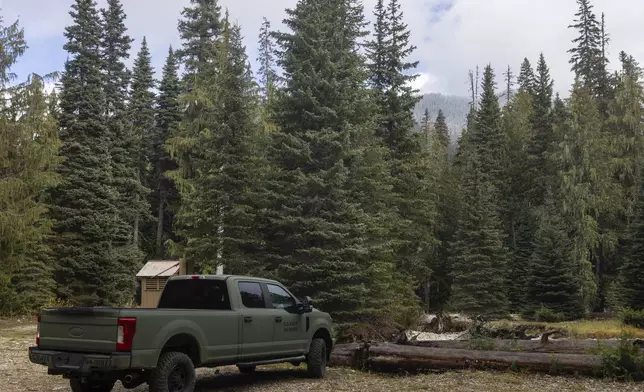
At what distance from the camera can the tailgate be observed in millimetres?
7355

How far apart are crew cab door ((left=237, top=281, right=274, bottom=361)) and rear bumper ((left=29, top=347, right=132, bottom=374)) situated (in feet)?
8.06

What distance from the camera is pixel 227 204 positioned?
60.6 feet

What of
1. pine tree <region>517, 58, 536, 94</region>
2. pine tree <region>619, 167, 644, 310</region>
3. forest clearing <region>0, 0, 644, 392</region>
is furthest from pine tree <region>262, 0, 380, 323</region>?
pine tree <region>517, 58, 536, 94</region>

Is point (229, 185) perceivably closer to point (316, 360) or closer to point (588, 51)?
point (316, 360)

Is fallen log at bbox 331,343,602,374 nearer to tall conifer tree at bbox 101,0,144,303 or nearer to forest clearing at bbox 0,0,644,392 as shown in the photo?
forest clearing at bbox 0,0,644,392

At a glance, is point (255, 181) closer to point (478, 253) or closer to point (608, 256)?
point (478, 253)

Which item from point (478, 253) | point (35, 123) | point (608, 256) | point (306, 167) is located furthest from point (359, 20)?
point (608, 256)

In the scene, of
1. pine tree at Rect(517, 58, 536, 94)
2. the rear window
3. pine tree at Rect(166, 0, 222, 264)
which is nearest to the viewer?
the rear window

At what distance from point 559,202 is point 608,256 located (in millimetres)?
5238

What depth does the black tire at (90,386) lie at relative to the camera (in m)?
8.38

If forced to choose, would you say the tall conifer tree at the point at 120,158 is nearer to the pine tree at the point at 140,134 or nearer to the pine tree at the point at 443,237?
the pine tree at the point at 140,134

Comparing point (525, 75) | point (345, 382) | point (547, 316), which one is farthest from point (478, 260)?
point (525, 75)

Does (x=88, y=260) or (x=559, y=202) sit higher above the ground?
(x=559, y=202)

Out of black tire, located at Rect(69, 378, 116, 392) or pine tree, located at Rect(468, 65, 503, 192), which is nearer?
black tire, located at Rect(69, 378, 116, 392)
